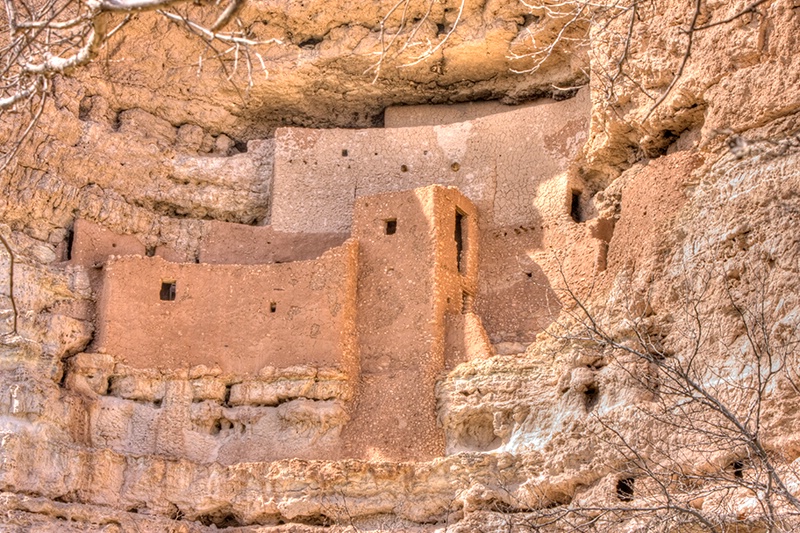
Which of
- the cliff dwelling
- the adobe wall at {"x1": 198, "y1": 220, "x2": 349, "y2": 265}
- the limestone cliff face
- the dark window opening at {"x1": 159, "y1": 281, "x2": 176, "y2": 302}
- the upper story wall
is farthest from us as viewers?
the adobe wall at {"x1": 198, "y1": 220, "x2": 349, "y2": 265}

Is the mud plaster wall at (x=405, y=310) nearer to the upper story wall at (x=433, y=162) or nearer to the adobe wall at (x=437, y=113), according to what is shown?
the upper story wall at (x=433, y=162)

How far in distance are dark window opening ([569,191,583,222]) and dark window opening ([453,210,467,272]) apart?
1.48 metres

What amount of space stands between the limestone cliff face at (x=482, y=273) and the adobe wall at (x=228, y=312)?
0.93ft

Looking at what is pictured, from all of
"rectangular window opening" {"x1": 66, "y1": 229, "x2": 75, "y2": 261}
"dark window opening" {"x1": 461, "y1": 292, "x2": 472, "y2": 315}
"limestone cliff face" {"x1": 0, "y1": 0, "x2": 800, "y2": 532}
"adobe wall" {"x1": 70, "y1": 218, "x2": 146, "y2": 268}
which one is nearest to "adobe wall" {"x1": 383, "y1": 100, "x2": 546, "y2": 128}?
"limestone cliff face" {"x1": 0, "y1": 0, "x2": 800, "y2": 532}

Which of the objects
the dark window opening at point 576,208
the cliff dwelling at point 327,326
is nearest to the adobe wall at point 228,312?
the cliff dwelling at point 327,326

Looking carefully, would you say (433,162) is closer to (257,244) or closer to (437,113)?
(437,113)

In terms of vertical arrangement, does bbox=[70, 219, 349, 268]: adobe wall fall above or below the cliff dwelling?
above

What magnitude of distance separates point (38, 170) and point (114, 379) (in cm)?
328

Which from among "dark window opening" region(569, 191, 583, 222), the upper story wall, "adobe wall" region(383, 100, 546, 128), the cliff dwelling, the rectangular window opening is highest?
"adobe wall" region(383, 100, 546, 128)

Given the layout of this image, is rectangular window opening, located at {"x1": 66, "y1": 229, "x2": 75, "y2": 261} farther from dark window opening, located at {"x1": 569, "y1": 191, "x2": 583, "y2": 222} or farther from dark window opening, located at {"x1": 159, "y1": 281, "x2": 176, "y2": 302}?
dark window opening, located at {"x1": 569, "y1": 191, "x2": 583, "y2": 222}

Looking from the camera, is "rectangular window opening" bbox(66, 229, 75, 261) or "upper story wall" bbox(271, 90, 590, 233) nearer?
"rectangular window opening" bbox(66, 229, 75, 261)

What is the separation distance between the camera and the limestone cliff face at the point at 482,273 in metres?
12.8

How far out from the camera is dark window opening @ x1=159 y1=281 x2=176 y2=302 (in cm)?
1814

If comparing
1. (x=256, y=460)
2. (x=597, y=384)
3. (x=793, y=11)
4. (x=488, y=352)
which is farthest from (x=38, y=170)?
(x=793, y=11)
